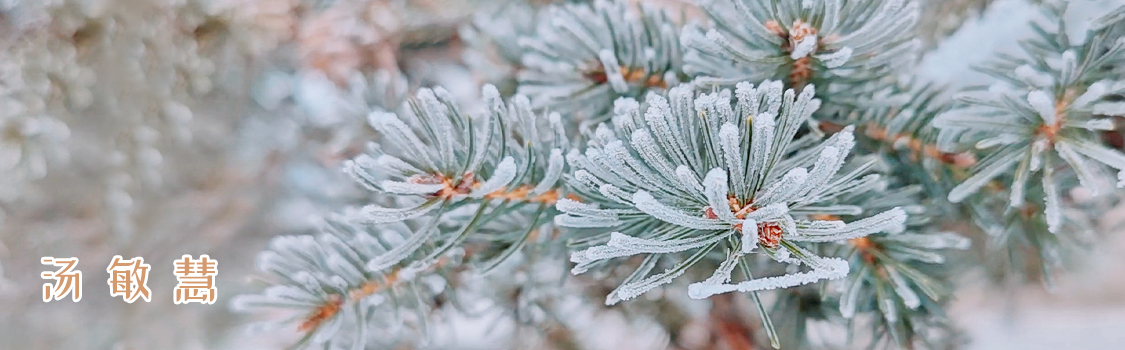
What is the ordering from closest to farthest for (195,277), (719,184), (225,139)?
(719,184), (195,277), (225,139)

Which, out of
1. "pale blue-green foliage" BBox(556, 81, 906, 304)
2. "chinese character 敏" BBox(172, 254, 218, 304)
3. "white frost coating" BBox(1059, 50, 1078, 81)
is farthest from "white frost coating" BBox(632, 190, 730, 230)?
"chinese character 敏" BBox(172, 254, 218, 304)

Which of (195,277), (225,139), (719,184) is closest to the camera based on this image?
(719,184)

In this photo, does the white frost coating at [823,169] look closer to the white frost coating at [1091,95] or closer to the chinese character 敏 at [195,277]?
the white frost coating at [1091,95]

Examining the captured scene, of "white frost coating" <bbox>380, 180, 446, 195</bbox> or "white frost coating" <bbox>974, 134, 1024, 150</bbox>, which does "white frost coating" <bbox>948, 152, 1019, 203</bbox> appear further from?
"white frost coating" <bbox>380, 180, 446, 195</bbox>

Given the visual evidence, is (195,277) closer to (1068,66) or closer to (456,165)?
(456,165)

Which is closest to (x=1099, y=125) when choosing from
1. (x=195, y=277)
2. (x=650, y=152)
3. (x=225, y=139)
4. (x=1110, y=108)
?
(x=1110, y=108)

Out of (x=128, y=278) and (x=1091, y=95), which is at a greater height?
(x=128, y=278)
